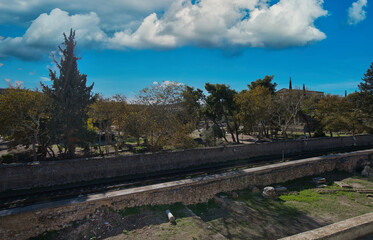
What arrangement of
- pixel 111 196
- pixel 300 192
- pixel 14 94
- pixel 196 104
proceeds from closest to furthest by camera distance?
pixel 111 196, pixel 300 192, pixel 14 94, pixel 196 104

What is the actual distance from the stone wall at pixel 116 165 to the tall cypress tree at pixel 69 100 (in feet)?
16.2

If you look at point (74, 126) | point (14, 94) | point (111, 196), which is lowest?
point (111, 196)

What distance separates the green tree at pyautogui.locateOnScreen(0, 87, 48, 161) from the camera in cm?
1638

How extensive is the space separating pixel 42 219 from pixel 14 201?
5.48 m

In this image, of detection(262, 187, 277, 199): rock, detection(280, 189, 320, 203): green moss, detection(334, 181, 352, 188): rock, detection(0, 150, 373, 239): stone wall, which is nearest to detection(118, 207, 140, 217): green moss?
detection(0, 150, 373, 239): stone wall

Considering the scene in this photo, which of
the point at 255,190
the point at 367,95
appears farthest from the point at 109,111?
the point at 367,95

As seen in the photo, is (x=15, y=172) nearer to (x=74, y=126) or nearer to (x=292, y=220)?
(x=74, y=126)

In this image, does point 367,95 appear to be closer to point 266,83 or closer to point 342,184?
point 266,83

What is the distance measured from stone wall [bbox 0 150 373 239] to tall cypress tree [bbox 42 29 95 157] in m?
11.3

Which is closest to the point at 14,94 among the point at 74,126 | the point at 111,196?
the point at 74,126

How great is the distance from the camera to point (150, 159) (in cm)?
1808

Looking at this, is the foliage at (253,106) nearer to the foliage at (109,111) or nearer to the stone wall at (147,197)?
the stone wall at (147,197)

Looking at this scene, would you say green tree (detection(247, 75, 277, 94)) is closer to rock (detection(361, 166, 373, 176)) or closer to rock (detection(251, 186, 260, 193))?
rock (detection(361, 166, 373, 176))

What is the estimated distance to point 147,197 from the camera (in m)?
10.8
